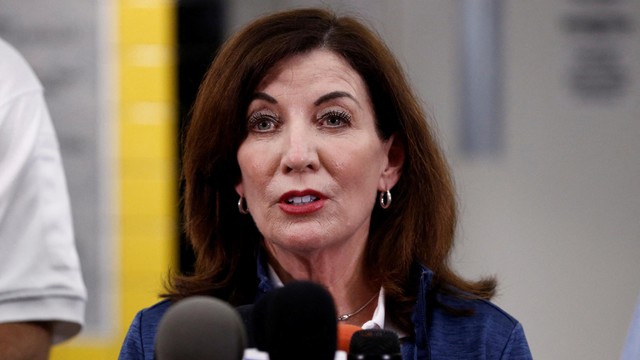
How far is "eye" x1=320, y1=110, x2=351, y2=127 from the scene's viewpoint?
6.52 ft

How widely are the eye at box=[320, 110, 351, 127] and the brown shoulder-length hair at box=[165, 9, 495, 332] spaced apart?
117mm

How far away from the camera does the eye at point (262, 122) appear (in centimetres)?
199

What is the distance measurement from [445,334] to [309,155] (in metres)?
0.42

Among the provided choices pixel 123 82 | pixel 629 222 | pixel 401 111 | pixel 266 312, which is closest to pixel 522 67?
pixel 629 222

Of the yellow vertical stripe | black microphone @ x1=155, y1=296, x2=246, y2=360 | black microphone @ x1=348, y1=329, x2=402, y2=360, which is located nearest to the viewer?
black microphone @ x1=155, y1=296, x2=246, y2=360

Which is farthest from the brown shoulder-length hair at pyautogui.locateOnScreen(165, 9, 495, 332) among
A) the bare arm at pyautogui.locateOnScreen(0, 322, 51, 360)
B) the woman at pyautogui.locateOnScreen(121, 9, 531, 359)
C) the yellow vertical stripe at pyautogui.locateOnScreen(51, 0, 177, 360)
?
the yellow vertical stripe at pyautogui.locateOnScreen(51, 0, 177, 360)

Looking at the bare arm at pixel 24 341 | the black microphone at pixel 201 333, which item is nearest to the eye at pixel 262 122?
the bare arm at pixel 24 341

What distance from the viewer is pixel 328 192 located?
6.39 ft

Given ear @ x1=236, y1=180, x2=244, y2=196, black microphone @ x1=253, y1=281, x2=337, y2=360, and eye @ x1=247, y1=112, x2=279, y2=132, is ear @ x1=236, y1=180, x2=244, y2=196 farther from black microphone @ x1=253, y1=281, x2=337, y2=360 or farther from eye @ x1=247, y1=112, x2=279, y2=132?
black microphone @ x1=253, y1=281, x2=337, y2=360

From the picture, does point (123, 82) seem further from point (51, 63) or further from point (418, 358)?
point (418, 358)

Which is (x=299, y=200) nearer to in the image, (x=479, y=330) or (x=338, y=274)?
(x=338, y=274)

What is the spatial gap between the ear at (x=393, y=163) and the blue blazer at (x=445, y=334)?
0.18 m

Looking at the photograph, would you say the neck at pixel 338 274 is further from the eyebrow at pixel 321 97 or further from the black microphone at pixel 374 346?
the black microphone at pixel 374 346

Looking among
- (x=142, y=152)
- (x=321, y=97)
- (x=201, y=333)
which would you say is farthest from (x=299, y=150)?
(x=142, y=152)
